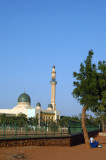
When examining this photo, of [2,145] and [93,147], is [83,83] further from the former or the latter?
[2,145]

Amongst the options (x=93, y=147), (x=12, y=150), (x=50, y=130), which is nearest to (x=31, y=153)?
(x=12, y=150)

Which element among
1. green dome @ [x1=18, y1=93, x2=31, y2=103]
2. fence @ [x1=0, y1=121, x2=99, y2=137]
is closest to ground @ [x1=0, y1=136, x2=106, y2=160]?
fence @ [x1=0, y1=121, x2=99, y2=137]

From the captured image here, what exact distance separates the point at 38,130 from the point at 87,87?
5562 millimetres

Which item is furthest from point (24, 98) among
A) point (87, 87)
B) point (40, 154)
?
point (40, 154)

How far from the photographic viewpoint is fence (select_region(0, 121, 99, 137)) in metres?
18.6

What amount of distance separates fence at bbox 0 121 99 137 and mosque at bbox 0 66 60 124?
4186 centimetres

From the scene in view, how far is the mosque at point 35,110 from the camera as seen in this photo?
2616 inches

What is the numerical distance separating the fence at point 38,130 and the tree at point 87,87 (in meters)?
1.82

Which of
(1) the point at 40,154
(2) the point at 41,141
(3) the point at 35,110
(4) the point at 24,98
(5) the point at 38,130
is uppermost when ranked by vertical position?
(4) the point at 24,98

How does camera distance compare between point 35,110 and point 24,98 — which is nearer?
point 35,110

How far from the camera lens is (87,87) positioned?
874 inches

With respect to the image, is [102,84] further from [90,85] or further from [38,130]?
[38,130]

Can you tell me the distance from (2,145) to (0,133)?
82.7 inches

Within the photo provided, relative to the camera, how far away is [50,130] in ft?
71.7
